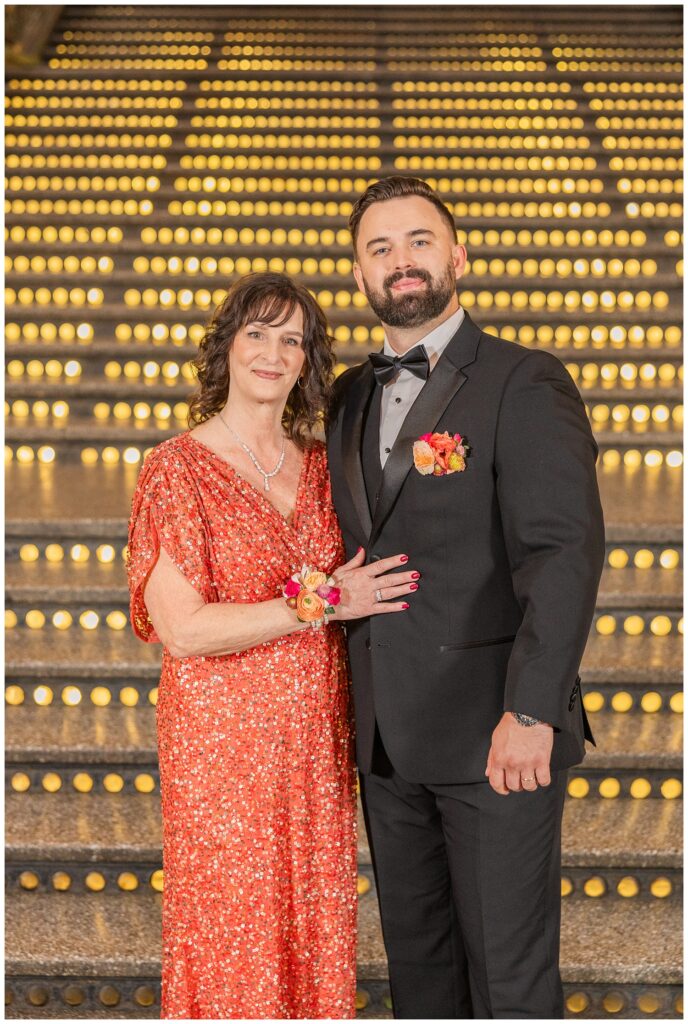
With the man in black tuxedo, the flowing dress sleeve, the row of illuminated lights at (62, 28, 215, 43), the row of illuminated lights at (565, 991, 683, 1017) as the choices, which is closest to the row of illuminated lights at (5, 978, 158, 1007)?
the man in black tuxedo

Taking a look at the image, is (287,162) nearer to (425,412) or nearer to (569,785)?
(569,785)

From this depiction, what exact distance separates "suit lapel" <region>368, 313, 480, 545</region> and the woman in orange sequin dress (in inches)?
4.9

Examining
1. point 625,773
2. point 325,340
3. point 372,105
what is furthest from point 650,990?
point 372,105

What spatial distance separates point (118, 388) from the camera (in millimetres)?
4566

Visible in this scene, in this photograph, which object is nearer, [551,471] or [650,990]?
[551,471]

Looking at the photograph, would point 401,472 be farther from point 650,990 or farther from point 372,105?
point 372,105

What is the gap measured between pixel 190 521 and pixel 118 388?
115 inches

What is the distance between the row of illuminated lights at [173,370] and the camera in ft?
15.2

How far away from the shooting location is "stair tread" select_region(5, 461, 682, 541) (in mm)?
3449

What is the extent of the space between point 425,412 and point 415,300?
0.70 ft

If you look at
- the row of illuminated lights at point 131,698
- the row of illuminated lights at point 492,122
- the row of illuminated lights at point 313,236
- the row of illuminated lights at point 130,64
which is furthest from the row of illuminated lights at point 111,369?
the row of illuminated lights at point 130,64

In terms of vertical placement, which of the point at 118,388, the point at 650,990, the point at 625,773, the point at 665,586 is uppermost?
the point at 118,388

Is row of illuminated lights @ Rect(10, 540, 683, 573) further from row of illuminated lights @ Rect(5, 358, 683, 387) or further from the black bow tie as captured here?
the black bow tie

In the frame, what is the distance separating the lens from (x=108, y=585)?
3303 mm
